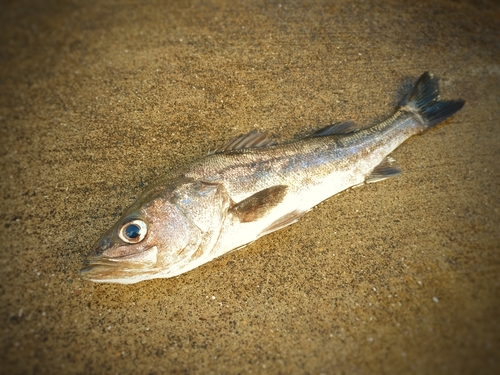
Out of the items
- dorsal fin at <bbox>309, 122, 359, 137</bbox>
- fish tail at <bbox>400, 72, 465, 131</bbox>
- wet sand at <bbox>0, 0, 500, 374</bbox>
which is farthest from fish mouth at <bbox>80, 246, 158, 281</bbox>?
fish tail at <bbox>400, 72, 465, 131</bbox>

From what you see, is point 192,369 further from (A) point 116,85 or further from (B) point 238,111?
(A) point 116,85

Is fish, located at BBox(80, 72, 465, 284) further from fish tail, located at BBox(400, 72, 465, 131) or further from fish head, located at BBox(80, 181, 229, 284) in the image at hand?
fish tail, located at BBox(400, 72, 465, 131)

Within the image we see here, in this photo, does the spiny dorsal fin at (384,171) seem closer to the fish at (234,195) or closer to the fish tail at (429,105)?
the fish at (234,195)

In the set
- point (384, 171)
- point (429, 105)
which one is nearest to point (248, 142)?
point (384, 171)

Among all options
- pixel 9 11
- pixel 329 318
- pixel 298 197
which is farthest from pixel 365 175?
pixel 9 11

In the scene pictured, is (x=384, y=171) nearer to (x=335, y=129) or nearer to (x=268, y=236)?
(x=335, y=129)

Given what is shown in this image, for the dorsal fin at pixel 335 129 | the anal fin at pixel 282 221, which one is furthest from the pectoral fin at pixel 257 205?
the dorsal fin at pixel 335 129
